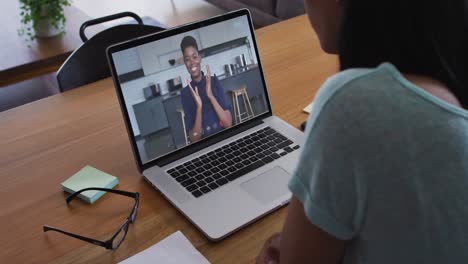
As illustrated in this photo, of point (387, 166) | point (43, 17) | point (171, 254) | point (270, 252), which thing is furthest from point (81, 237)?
point (43, 17)

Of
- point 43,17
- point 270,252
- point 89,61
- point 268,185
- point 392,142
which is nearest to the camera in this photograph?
point 392,142

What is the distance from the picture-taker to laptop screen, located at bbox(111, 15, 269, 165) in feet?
3.31

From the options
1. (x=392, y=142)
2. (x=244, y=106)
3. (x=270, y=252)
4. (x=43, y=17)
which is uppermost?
(x=43, y=17)

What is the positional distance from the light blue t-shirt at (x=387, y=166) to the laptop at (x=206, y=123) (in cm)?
35

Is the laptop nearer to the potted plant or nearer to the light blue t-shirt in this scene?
→ the light blue t-shirt

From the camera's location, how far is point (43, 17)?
2.21 m

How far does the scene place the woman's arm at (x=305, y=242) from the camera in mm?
602

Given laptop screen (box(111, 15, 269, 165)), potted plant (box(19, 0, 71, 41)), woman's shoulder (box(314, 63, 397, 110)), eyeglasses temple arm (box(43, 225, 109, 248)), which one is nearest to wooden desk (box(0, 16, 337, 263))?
eyeglasses temple arm (box(43, 225, 109, 248))

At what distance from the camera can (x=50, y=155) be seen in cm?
111

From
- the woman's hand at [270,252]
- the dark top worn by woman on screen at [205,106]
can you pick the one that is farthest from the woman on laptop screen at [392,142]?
the dark top worn by woman on screen at [205,106]

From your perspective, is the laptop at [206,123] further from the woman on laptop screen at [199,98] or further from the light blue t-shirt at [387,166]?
the light blue t-shirt at [387,166]

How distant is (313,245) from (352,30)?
0.91 ft

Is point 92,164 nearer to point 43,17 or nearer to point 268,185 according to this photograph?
point 268,185

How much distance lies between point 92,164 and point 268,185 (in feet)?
1.34
